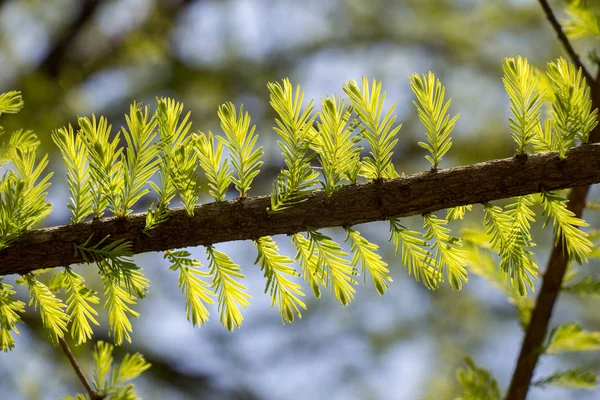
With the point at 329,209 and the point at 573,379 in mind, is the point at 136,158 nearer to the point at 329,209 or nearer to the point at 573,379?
the point at 329,209

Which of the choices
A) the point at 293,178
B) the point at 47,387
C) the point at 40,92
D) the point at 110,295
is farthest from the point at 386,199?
the point at 47,387

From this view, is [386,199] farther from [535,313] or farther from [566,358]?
[566,358]

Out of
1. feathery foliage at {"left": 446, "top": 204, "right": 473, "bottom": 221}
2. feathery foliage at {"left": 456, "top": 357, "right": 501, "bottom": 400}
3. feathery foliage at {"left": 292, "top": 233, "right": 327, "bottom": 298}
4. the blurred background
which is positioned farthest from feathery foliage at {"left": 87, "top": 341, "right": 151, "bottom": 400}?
the blurred background

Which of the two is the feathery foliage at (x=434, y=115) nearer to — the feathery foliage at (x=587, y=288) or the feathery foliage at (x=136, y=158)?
the feathery foliage at (x=136, y=158)

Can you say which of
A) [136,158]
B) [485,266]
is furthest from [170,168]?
[485,266]

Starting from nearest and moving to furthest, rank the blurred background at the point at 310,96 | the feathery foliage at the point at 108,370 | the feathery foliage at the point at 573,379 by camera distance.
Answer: the feathery foliage at the point at 108,370
the feathery foliage at the point at 573,379
the blurred background at the point at 310,96

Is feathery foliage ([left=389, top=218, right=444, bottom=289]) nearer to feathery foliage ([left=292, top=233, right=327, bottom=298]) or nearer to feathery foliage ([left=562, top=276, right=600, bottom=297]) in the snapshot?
feathery foliage ([left=292, top=233, right=327, bottom=298])

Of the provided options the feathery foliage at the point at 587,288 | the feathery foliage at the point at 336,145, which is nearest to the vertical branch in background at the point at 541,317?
the feathery foliage at the point at 587,288
